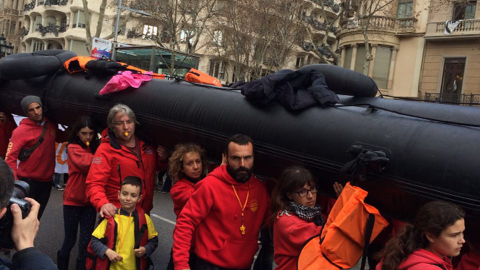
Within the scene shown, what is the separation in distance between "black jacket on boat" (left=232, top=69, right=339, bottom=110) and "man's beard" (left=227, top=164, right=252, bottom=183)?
526 millimetres

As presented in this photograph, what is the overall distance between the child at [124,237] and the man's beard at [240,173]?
95 centimetres

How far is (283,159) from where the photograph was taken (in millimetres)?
3160

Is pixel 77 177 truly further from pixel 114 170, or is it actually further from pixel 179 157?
pixel 179 157

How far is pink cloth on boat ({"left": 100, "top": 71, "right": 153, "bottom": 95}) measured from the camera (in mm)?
4320

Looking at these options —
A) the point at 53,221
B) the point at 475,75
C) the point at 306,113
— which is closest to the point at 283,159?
the point at 306,113

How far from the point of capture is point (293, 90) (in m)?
3.30

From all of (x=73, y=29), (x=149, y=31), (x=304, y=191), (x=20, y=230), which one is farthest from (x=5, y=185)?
(x=73, y=29)

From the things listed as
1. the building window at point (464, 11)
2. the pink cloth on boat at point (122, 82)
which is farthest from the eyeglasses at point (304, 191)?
the building window at point (464, 11)

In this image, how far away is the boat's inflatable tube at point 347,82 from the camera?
3.49 metres

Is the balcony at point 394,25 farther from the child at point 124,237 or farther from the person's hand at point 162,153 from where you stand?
the child at point 124,237

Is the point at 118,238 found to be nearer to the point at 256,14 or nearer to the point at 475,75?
the point at 256,14

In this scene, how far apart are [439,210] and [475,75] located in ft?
77.4

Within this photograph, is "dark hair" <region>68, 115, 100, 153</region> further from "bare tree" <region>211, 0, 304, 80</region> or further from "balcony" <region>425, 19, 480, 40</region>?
"balcony" <region>425, 19, 480, 40</region>

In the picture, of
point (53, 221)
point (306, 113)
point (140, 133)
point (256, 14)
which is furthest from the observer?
point (256, 14)
